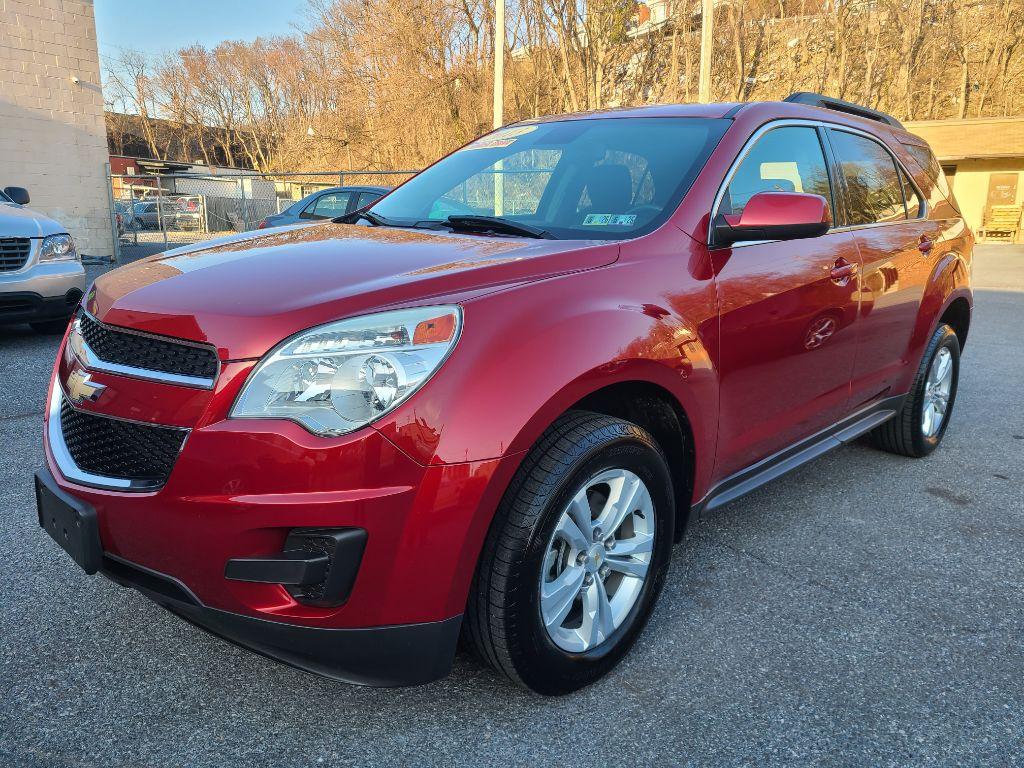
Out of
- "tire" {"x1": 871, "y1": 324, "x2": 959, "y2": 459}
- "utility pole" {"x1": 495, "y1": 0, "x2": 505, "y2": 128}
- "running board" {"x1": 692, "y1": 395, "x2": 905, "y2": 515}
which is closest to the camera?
"running board" {"x1": 692, "y1": 395, "x2": 905, "y2": 515}

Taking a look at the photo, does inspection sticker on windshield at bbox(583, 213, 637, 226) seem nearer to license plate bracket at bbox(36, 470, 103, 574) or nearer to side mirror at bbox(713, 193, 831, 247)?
side mirror at bbox(713, 193, 831, 247)

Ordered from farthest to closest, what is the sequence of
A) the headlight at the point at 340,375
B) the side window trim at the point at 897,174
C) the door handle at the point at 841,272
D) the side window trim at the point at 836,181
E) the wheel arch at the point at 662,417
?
the side window trim at the point at 897,174 < the side window trim at the point at 836,181 < the door handle at the point at 841,272 < the wheel arch at the point at 662,417 < the headlight at the point at 340,375

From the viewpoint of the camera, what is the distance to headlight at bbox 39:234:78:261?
6859 mm

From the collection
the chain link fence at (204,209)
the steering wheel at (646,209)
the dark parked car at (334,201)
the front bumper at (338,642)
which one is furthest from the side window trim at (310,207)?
the front bumper at (338,642)

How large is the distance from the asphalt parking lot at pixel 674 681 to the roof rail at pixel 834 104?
2007mm

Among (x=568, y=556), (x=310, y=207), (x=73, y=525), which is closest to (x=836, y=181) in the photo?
(x=568, y=556)

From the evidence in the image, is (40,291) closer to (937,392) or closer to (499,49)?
(937,392)

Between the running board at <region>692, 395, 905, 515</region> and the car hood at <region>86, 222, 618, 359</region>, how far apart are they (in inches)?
40.8

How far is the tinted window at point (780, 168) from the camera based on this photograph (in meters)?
2.88

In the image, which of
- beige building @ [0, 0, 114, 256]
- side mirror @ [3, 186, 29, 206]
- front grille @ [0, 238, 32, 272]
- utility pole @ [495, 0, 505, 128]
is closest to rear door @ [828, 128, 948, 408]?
front grille @ [0, 238, 32, 272]

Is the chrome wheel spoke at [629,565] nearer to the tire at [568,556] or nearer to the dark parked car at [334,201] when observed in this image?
the tire at [568,556]

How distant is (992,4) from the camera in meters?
33.1

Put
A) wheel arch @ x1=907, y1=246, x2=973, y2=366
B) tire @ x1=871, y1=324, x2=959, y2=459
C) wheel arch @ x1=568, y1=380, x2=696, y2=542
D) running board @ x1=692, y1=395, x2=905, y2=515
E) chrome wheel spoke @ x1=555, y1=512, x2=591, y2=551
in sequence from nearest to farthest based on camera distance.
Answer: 1. chrome wheel spoke @ x1=555, y1=512, x2=591, y2=551
2. wheel arch @ x1=568, y1=380, x2=696, y2=542
3. running board @ x1=692, y1=395, x2=905, y2=515
4. wheel arch @ x1=907, y1=246, x2=973, y2=366
5. tire @ x1=871, y1=324, x2=959, y2=459

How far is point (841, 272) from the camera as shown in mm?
3252
